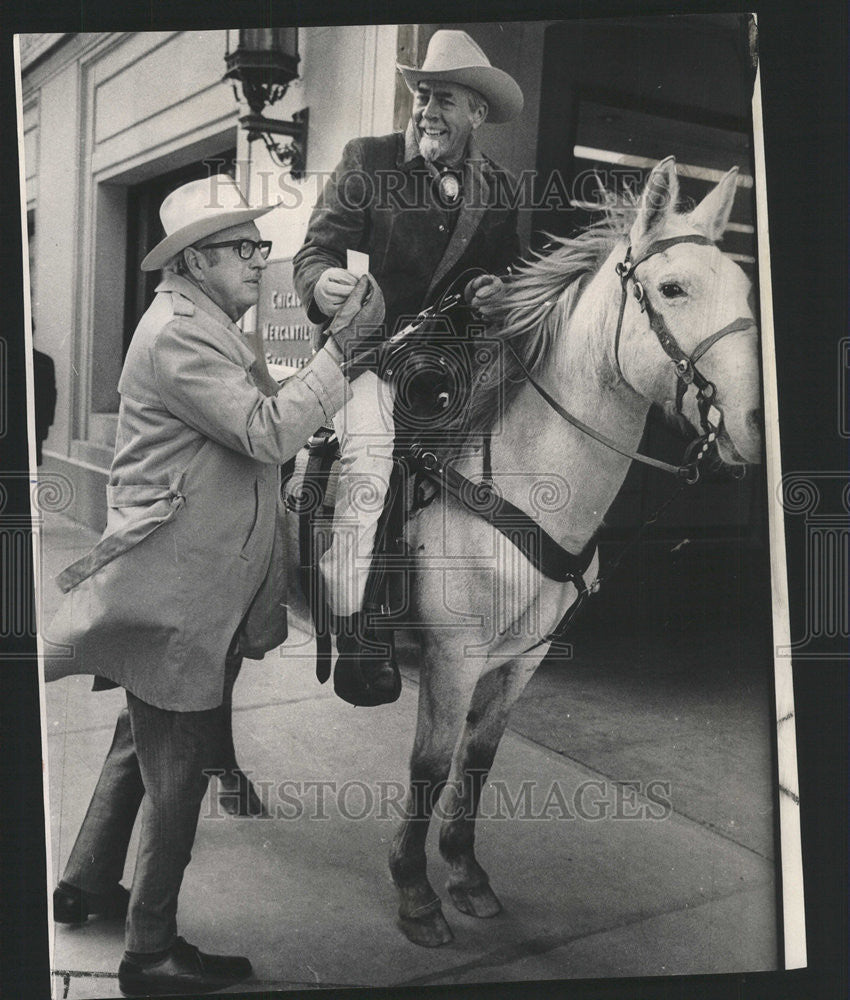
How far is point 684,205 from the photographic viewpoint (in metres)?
3.06

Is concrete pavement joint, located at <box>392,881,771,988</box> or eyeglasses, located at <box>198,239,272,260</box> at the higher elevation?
eyeglasses, located at <box>198,239,272,260</box>

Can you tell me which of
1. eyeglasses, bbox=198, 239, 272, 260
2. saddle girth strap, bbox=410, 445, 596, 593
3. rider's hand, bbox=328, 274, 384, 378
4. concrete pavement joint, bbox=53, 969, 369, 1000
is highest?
eyeglasses, bbox=198, 239, 272, 260

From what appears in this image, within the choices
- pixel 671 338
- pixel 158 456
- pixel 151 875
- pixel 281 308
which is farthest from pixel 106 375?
pixel 671 338

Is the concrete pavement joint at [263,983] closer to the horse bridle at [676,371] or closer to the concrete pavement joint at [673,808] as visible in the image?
the concrete pavement joint at [673,808]

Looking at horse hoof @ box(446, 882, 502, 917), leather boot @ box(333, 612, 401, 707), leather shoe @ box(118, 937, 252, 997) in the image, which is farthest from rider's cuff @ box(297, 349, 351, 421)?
leather shoe @ box(118, 937, 252, 997)

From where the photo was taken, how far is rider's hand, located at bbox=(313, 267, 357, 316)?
117 inches

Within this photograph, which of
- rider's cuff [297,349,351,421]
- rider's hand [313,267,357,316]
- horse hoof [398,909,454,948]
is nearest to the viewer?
rider's cuff [297,349,351,421]

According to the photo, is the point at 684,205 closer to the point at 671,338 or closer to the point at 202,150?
the point at 671,338

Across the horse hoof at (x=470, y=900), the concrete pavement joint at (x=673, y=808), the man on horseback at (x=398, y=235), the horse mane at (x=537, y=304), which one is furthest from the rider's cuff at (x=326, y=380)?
the horse hoof at (x=470, y=900)

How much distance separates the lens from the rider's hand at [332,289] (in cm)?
298

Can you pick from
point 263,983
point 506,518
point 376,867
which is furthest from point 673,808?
point 263,983

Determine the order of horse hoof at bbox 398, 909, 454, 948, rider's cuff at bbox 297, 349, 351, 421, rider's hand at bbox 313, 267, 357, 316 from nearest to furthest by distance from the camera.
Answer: rider's cuff at bbox 297, 349, 351, 421, rider's hand at bbox 313, 267, 357, 316, horse hoof at bbox 398, 909, 454, 948

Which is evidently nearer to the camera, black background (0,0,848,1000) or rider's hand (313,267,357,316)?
rider's hand (313,267,357,316)

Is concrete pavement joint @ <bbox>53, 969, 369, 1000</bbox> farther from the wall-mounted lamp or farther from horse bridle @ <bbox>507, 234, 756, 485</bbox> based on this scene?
the wall-mounted lamp
